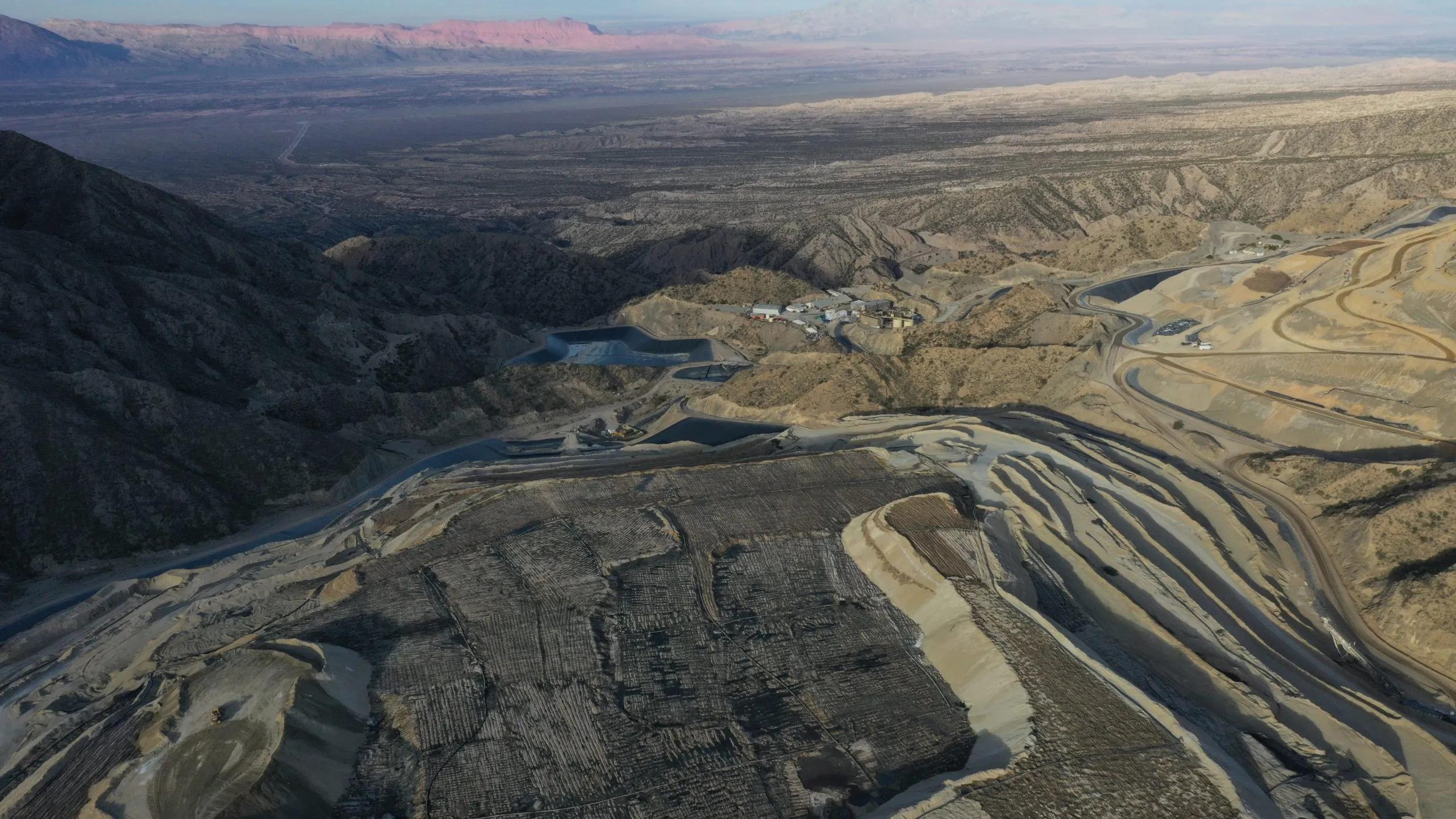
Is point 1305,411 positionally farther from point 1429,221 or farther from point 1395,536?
point 1429,221

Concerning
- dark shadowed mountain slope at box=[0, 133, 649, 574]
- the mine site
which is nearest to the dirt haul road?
the mine site

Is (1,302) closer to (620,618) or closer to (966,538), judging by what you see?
(620,618)

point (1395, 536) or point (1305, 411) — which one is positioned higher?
point (1305, 411)

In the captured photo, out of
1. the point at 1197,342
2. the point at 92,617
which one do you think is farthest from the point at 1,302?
the point at 1197,342

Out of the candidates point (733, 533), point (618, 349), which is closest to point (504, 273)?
point (618, 349)

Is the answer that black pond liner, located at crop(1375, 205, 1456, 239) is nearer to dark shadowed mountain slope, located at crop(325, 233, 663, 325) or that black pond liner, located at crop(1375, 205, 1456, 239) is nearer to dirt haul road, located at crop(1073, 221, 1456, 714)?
dirt haul road, located at crop(1073, 221, 1456, 714)

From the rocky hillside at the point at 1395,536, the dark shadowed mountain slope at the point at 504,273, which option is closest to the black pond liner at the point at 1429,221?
the rocky hillside at the point at 1395,536
